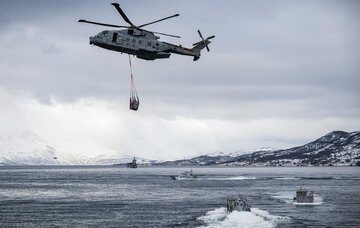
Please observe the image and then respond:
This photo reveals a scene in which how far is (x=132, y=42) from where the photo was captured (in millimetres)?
44219

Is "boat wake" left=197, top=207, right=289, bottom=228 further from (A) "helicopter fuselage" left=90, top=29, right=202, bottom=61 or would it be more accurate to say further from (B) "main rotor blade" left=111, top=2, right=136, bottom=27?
(B) "main rotor blade" left=111, top=2, right=136, bottom=27

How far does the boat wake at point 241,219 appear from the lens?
3093 inches

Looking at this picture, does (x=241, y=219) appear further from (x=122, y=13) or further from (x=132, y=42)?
(x=122, y=13)

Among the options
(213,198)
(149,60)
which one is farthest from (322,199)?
(149,60)

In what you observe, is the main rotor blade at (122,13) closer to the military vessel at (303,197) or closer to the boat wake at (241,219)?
the boat wake at (241,219)

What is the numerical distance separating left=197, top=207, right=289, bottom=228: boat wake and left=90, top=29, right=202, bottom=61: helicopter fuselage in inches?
1581

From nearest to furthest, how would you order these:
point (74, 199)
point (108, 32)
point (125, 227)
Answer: point (108, 32) → point (125, 227) → point (74, 199)

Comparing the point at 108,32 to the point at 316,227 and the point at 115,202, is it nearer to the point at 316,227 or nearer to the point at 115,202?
the point at 316,227

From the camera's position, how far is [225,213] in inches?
3558

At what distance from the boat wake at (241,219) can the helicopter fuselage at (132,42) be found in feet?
132

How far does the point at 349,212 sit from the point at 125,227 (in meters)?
44.9

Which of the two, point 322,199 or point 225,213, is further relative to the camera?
point 322,199

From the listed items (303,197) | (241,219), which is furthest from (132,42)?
(303,197)

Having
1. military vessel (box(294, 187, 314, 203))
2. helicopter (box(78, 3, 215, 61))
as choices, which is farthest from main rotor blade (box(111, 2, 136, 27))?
military vessel (box(294, 187, 314, 203))
